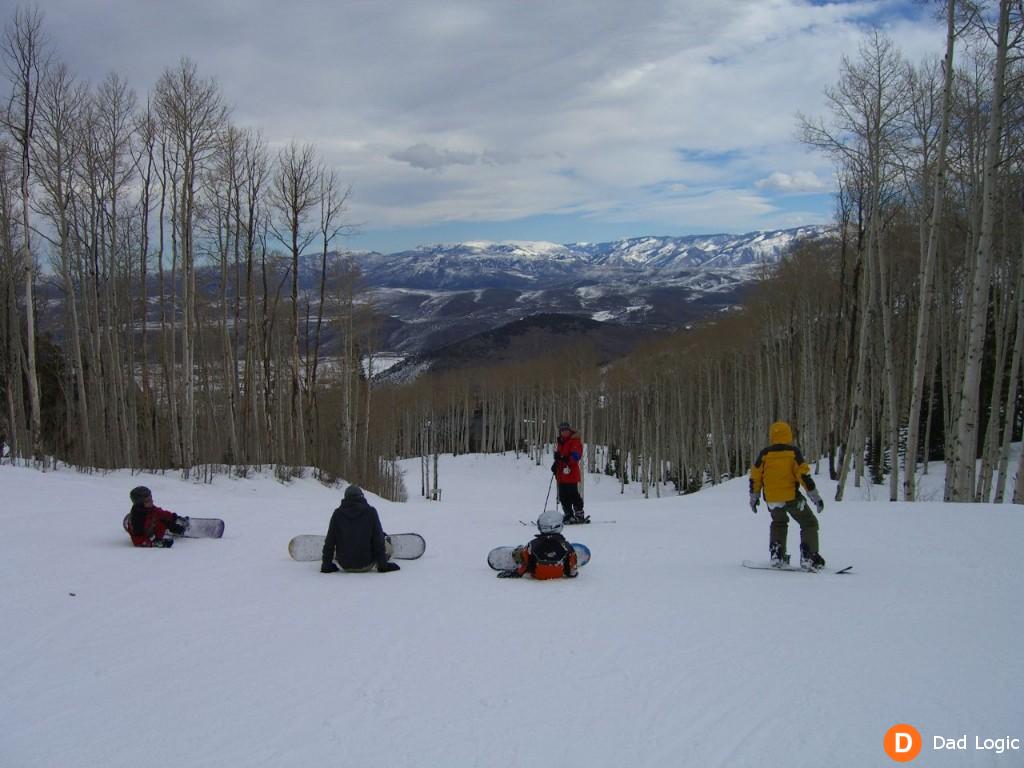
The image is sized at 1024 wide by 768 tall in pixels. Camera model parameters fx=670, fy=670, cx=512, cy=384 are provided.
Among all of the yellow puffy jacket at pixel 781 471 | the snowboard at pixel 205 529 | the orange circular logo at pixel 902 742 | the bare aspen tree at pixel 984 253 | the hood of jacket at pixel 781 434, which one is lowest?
the orange circular logo at pixel 902 742

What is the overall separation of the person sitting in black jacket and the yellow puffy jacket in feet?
14.1

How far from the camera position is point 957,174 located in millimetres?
14867

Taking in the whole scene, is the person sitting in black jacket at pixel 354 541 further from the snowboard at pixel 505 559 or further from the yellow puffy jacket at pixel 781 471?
the yellow puffy jacket at pixel 781 471

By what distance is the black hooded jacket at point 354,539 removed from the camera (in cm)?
758

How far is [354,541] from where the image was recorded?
760 centimetres

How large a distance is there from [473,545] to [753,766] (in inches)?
258

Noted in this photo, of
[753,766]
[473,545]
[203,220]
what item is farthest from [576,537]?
[203,220]

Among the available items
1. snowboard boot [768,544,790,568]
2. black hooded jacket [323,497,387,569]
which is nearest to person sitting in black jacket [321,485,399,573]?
black hooded jacket [323,497,387,569]

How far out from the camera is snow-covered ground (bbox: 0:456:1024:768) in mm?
3477

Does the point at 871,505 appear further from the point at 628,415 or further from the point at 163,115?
the point at 628,415

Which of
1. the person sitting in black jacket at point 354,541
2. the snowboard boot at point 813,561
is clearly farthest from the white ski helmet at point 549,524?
the snowboard boot at point 813,561

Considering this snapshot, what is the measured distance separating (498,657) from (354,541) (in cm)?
334

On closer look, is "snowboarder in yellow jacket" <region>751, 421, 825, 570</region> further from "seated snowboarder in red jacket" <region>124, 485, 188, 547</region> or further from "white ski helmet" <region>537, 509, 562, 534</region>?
"seated snowboarder in red jacket" <region>124, 485, 188, 547</region>

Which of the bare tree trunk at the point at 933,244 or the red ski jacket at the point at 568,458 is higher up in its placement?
the bare tree trunk at the point at 933,244
